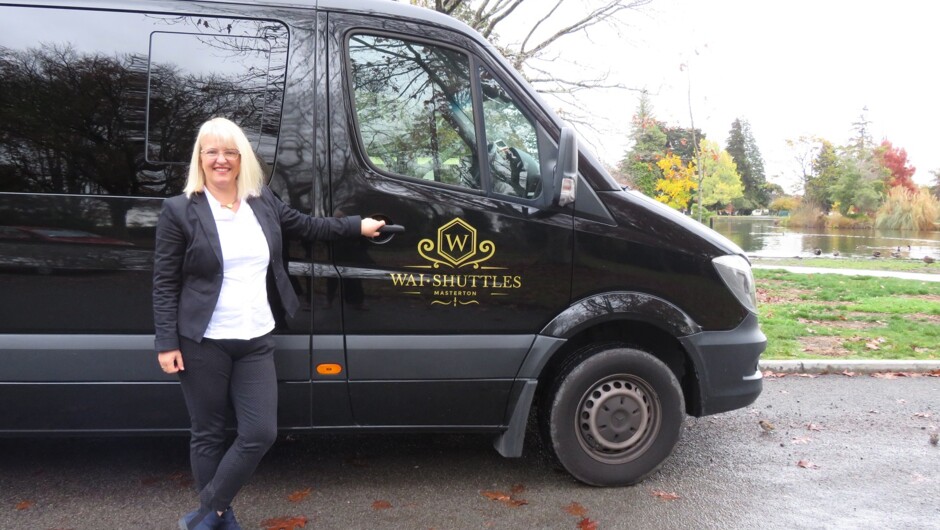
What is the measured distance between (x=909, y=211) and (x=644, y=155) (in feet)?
72.8

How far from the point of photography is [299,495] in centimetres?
363

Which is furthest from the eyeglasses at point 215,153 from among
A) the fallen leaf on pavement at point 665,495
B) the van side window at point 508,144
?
the fallen leaf on pavement at point 665,495

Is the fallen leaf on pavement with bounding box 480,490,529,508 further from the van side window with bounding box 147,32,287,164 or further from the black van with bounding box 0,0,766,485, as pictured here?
the van side window with bounding box 147,32,287,164

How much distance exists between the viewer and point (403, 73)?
11.2 feet

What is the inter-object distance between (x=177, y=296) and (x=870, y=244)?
A: 32149 mm

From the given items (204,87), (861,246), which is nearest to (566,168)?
(204,87)

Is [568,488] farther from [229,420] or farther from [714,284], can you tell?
[229,420]

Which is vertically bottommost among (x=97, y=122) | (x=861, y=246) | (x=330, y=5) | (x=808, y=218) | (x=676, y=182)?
(x=97, y=122)

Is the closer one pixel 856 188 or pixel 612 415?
pixel 612 415

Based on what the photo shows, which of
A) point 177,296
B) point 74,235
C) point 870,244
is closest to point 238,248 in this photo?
point 177,296

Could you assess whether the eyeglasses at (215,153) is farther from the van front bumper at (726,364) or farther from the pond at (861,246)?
the pond at (861,246)

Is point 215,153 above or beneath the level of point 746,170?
beneath

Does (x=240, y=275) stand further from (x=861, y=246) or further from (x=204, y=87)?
(x=861, y=246)

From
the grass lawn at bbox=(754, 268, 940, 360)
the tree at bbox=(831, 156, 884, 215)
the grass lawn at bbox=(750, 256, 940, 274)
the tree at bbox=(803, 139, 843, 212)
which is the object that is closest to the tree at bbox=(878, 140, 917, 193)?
the tree at bbox=(803, 139, 843, 212)
